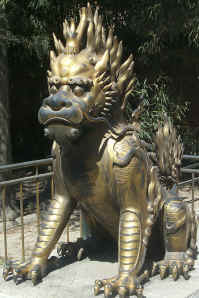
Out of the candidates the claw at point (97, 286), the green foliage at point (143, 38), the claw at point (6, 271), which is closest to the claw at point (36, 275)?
the claw at point (6, 271)

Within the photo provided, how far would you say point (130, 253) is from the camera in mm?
2279

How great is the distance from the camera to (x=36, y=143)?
1041cm

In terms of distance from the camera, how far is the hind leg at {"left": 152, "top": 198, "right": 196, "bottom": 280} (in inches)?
98.3

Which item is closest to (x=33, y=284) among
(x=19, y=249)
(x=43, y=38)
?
(x=19, y=249)

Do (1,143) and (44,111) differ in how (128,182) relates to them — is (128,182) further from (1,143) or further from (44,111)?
(1,143)

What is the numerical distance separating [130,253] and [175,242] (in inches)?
15.4

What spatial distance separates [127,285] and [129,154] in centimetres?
64

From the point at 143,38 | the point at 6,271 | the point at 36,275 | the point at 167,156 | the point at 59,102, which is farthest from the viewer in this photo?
the point at 143,38

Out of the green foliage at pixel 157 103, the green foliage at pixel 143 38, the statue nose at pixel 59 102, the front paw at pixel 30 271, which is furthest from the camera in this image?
the green foliage at pixel 157 103

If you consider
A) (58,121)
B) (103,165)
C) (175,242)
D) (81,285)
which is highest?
(58,121)

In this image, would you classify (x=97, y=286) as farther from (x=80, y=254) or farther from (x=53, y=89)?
(x=53, y=89)

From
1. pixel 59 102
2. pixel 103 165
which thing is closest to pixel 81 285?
pixel 103 165

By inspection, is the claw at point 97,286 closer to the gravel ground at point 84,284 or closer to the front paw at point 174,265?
the gravel ground at point 84,284

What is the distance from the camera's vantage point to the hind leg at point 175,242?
2.50m
